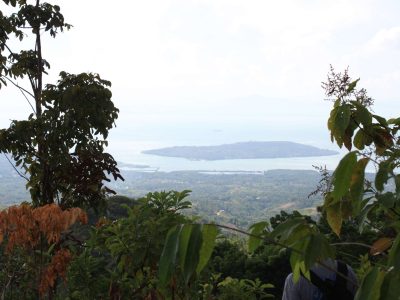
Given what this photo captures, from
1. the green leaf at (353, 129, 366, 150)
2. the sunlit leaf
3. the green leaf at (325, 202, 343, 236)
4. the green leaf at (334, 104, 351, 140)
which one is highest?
the green leaf at (334, 104, 351, 140)

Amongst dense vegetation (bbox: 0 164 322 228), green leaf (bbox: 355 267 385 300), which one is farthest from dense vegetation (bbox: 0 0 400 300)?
dense vegetation (bbox: 0 164 322 228)

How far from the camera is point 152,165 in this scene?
18012 centimetres

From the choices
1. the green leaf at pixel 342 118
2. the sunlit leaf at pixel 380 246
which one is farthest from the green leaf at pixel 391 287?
the green leaf at pixel 342 118

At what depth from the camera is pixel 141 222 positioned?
2.88 m

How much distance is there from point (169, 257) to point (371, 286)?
1.41ft

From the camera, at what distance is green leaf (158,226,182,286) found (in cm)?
96

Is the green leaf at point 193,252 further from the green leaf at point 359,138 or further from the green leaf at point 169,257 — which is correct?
the green leaf at point 359,138

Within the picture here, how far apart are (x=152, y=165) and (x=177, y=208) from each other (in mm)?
178262

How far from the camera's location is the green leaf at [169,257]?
96cm

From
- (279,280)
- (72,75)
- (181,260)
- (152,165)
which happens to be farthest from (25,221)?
(152,165)

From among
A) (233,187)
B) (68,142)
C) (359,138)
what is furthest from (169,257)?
(233,187)

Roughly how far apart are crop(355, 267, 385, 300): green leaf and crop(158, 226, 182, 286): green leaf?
0.40 metres

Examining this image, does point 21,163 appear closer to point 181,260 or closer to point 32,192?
point 32,192

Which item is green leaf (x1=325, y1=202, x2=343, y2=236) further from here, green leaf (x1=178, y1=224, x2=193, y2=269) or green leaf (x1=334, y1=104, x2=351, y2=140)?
green leaf (x1=178, y1=224, x2=193, y2=269)
